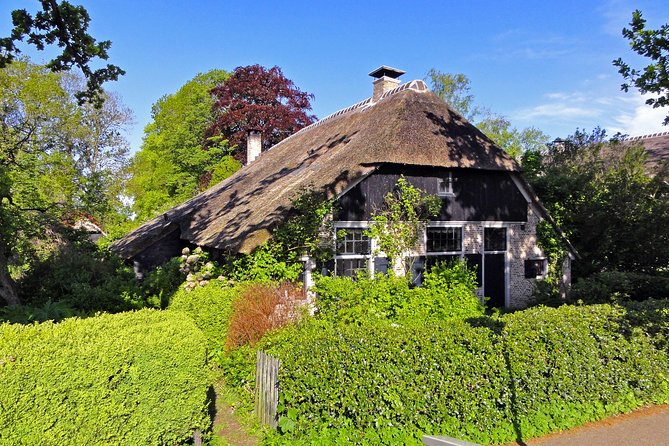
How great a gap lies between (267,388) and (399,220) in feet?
21.1

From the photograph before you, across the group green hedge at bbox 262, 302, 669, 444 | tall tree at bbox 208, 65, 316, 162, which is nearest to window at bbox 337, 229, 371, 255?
green hedge at bbox 262, 302, 669, 444

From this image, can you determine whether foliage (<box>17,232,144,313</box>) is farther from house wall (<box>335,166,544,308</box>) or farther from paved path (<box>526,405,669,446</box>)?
paved path (<box>526,405,669,446</box>)

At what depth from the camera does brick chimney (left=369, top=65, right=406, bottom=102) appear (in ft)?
50.1

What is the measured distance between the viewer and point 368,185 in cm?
1093

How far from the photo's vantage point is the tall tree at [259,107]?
31109 millimetres

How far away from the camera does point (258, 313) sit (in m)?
6.92

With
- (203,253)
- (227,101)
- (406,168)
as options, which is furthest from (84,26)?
(227,101)

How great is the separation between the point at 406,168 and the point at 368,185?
123 cm

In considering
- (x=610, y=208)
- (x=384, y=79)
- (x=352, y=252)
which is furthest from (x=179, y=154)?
(x=610, y=208)

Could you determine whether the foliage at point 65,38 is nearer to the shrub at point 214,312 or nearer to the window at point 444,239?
the shrub at point 214,312

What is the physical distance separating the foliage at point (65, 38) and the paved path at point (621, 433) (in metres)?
9.17

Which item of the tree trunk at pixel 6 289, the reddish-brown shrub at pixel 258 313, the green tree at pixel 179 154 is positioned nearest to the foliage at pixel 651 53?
the reddish-brown shrub at pixel 258 313

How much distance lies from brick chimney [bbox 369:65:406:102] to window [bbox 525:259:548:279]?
7.40 m

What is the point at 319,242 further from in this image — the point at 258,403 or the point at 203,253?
the point at 258,403
